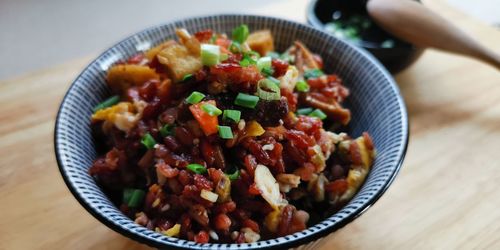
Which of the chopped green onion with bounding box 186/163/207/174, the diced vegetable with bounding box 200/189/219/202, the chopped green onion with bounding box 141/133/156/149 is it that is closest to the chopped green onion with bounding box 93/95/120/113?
the chopped green onion with bounding box 141/133/156/149

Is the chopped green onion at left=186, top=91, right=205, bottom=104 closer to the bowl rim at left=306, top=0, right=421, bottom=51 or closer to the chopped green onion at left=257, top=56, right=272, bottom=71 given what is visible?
the chopped green onion at left=257, top=56, right=272, bottom=71

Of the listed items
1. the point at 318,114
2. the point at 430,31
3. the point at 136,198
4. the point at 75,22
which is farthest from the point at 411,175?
the point at 75,22

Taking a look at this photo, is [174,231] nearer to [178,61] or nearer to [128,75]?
[178,61]

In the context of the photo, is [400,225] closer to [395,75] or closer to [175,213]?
[175,213]

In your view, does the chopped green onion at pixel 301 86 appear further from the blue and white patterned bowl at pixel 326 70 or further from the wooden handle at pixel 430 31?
the wooden handle at pixel 430 31

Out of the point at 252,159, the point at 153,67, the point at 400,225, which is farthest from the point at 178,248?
the point at 400,225

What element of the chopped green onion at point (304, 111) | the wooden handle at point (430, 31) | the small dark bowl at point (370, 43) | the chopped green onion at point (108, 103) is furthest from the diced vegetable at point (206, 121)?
the wooden handle at point (430, 31)
